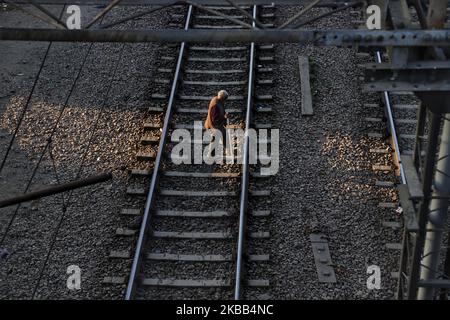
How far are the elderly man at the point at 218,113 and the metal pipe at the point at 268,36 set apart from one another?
475cm

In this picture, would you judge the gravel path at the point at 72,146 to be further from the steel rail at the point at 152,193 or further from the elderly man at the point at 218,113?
the elderly man at the point at 218,113

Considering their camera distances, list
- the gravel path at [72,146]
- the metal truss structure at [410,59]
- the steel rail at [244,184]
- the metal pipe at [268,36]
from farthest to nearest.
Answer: the gravel path at [72,146] → the steel rail at [244,184] → the metal truss structure at [410,59] → the metal pipe at [268,36]

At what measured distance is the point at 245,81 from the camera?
561 inches

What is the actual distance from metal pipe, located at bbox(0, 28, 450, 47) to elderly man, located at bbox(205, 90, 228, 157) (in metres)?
4.75

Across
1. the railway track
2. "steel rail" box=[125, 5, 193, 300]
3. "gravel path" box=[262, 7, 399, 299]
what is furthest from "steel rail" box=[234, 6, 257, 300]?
"steel rail" box=[125, 5, 193, 300]

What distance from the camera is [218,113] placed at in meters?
12.3

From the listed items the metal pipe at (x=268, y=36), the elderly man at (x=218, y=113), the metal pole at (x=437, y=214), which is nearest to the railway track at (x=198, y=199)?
the elderly man at (x=218, y=113)

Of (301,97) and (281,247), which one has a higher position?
(301,97)

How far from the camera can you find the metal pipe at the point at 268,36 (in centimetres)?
694

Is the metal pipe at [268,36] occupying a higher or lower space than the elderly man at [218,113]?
higher

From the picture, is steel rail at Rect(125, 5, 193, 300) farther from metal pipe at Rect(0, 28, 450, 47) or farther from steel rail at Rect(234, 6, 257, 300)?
metal pipe at Rect(0, 28, 450, 47)
